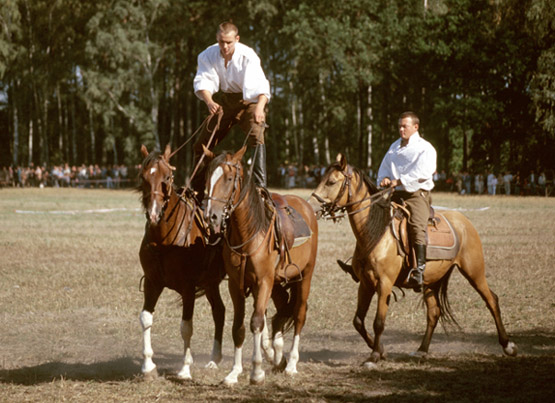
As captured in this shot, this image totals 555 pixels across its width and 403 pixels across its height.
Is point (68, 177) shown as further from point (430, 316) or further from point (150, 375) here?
point (150, 375)

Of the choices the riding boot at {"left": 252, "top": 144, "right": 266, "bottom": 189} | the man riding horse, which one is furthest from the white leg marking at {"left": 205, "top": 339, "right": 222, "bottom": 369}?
the man riding horse

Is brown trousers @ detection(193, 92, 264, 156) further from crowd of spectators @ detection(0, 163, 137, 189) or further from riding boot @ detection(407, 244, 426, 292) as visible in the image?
crowd of spectators @ detection(0, 163, 137, 189)

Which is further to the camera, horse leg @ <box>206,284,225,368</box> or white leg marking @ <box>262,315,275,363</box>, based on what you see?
white leg marking @ <box>262,315,275,363</box>

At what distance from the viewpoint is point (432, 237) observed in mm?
9312

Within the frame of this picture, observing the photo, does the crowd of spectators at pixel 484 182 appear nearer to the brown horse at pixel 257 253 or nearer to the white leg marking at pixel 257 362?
the brown horse at pixel 257 253

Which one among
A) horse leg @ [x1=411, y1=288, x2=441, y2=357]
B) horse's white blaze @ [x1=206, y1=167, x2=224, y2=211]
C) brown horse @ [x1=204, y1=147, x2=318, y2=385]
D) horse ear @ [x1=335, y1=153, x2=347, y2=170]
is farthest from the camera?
horse leg @ [x1=411, y1=288, x2=441, y2=357]

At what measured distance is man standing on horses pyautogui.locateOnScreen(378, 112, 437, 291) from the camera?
30.0 feet

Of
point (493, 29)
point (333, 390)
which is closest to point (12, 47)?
point (493, 29)

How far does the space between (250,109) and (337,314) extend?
480 centimetres

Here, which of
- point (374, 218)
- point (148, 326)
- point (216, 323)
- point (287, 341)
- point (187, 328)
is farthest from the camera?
point (287, 341)

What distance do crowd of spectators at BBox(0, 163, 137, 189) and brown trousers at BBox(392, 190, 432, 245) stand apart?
5494 centimetres

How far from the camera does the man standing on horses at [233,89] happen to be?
26.8 ft

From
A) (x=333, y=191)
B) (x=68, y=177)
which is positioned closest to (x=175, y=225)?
(x=333, y=191)

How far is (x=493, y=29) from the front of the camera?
159 feet
